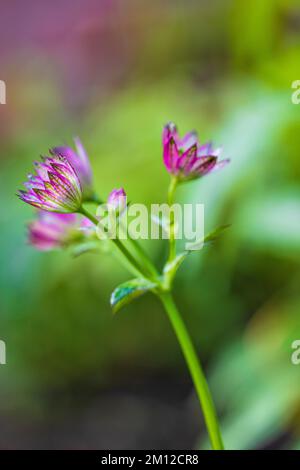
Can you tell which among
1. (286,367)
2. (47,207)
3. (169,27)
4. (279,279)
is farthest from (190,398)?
(47,207)

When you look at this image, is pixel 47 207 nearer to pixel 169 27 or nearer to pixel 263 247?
pixel 263 247

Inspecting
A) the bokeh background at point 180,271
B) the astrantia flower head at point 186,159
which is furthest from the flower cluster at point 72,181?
the bokeh background at point 180,271

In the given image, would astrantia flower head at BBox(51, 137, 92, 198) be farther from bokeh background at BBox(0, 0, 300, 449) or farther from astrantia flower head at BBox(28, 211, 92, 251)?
bokeh background at BBox(0, 0, 300, 449)

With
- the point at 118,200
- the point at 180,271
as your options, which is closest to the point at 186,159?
the point at 118,200

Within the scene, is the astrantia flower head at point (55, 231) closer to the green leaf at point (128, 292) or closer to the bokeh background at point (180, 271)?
the green leaf at point (128, 292)

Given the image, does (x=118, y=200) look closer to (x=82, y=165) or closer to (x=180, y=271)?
(x=82, y=165)
